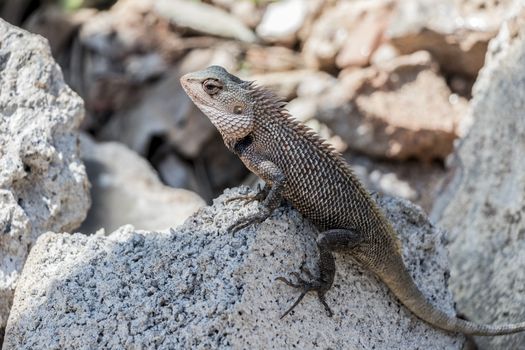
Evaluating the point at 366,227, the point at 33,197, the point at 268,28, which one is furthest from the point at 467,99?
the point at 33,197

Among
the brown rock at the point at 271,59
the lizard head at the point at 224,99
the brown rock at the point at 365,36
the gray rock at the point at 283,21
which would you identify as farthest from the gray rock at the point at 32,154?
the gray rock at the point at 283,21

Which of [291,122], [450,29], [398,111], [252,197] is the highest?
[291,122]

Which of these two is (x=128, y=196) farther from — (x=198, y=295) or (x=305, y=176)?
(x=198, y=295)

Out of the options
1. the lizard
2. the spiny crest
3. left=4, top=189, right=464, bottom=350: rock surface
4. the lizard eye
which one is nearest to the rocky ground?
A: left=4, top=189, right=464, bottom=350: rock surface

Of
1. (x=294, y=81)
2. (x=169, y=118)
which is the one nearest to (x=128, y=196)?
(x=169, y=118)

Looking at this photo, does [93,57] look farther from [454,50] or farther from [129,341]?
[129,341]

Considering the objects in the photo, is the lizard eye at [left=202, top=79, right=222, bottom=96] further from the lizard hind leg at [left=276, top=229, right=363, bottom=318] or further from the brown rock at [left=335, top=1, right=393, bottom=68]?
the brown rock at [left=335, top=1, right=393, bottom=68]
